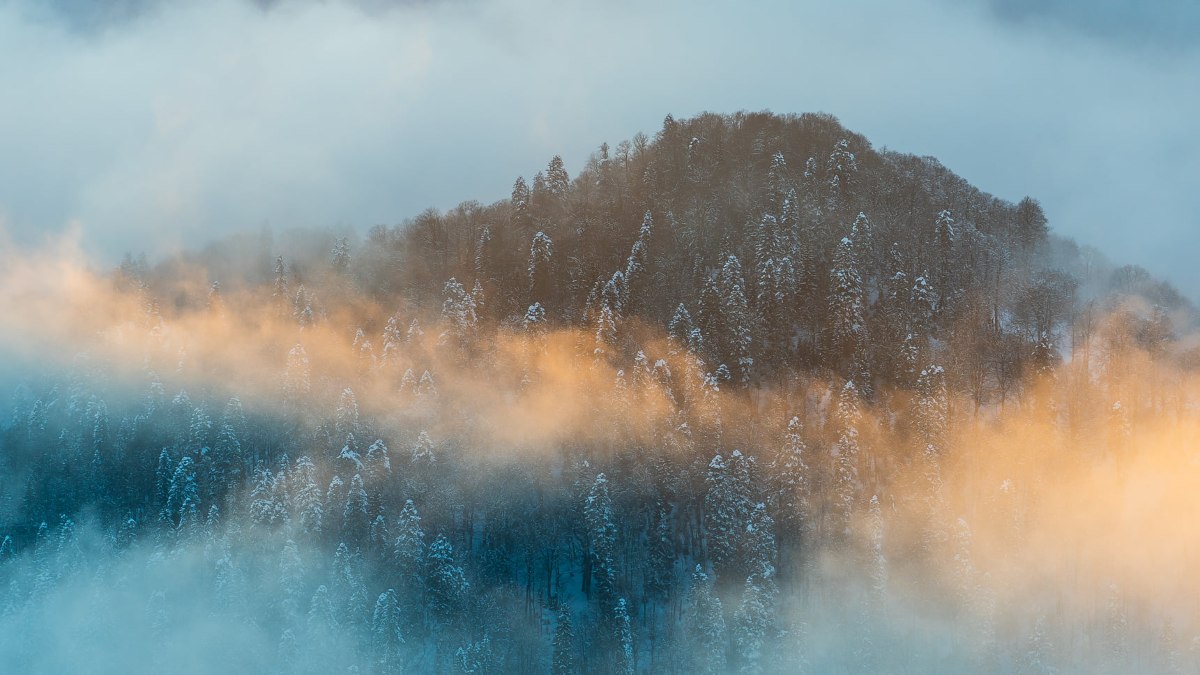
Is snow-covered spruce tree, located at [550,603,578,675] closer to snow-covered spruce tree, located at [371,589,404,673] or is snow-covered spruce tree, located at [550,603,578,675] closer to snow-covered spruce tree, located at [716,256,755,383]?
snow-covered spruce tree, located at [371,589,404,673]

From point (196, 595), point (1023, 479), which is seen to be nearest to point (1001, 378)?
point (1023, 479)

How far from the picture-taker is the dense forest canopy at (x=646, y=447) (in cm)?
10681

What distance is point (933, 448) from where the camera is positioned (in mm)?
117000

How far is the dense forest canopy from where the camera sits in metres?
107

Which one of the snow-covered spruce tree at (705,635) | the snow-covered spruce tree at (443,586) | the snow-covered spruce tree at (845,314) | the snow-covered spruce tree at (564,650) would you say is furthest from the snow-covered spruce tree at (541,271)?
the snow-covered spruce tree at (705,635)

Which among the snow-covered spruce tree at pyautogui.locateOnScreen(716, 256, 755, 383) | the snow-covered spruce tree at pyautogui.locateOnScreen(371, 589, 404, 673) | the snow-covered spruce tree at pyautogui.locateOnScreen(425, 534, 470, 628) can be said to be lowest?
the snow-covered spruce tree at pyautogui.locateOnScreen(371, 589, 404, 673)

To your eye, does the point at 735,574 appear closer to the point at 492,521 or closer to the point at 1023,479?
the point at 492,521

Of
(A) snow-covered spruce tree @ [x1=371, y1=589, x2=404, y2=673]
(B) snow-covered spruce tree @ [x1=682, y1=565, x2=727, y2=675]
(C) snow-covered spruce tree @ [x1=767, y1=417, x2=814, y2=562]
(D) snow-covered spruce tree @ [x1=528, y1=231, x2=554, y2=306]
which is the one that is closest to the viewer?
(B) snow-covered spruce tree @ [x1=682, y1=565, x2=727, y2=675]

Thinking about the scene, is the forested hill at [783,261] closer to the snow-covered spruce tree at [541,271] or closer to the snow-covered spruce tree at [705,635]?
the snow-covered spruce tree at [541,271]

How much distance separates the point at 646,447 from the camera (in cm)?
11650

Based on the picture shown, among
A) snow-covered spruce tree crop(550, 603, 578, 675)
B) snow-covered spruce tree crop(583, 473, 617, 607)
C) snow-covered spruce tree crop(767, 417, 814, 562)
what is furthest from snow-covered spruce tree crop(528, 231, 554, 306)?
snow-covered spruce tree crop(550, 603, 578, 675)

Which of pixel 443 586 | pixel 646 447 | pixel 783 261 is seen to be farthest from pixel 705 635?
pixel 783 261

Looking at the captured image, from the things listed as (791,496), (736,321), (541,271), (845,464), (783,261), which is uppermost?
(783,261)

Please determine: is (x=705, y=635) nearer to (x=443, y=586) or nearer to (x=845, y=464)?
(x=845, y=464)
